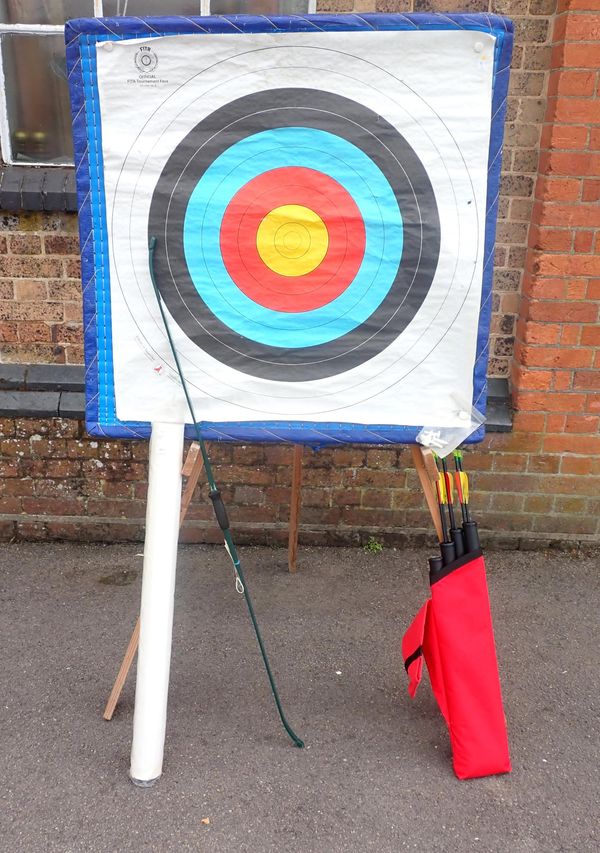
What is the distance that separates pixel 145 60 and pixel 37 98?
55.9 inches

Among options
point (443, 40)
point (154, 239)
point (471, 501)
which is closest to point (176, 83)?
point (154, 239)

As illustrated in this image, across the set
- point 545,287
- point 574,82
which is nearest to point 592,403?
point 545,287

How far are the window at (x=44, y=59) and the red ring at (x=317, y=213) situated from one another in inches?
50.7

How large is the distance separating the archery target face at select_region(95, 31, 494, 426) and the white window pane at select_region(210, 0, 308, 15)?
1221 mm

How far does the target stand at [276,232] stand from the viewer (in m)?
1.82

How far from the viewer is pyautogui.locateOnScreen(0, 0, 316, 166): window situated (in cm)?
287

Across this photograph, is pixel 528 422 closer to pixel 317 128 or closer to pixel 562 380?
pixel 562 380

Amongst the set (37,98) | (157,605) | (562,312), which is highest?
(37,98)

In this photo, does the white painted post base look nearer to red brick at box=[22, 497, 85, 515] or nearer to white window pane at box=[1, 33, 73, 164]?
red brick at box=[22, 497, 85, 515]

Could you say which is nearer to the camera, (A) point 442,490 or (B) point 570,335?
(A) point 442,490

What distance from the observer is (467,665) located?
6.63 feet

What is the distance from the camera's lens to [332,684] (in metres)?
2.44

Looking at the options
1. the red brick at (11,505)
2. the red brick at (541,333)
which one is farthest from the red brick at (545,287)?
the red brick at (11,505)

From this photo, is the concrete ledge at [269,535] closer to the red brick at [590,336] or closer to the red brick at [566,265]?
the red brick at [590,336]
